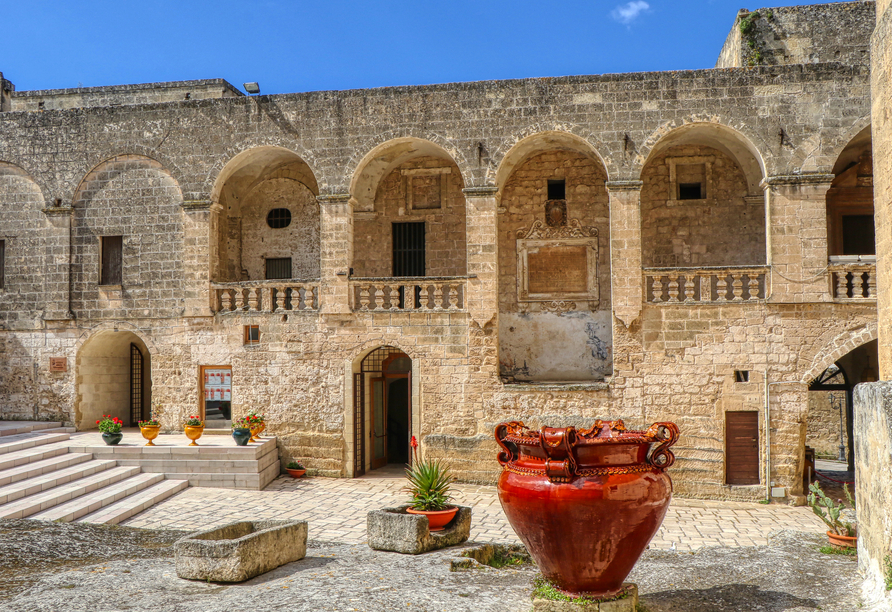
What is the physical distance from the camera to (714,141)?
13898 mm

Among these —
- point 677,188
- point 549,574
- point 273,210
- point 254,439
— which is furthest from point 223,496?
point 677,188

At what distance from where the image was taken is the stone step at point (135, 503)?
33.2 feet

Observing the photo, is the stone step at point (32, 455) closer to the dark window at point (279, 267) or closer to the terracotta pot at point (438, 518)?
the dark window at point (279, 267)

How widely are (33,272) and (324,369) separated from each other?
675 cm

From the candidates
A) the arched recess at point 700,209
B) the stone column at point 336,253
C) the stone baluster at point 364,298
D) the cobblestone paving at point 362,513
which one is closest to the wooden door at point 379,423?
the cobblestone paving at point 362,513

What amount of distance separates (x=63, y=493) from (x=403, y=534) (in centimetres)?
584

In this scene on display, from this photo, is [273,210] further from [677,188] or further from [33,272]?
[677,188]

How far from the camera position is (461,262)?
15.3m

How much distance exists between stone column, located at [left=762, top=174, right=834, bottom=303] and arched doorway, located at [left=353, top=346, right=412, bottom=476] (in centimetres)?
713

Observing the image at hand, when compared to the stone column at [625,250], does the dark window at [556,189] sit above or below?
above

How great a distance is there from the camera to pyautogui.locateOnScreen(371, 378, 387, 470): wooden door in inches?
586

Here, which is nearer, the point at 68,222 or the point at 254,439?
the point at 254,439

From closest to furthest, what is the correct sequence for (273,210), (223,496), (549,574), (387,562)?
1. (549,574)
2. (387,562)
3. (223,496)
4. (273,210)

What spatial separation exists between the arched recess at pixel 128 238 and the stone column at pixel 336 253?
3045 millimetres
